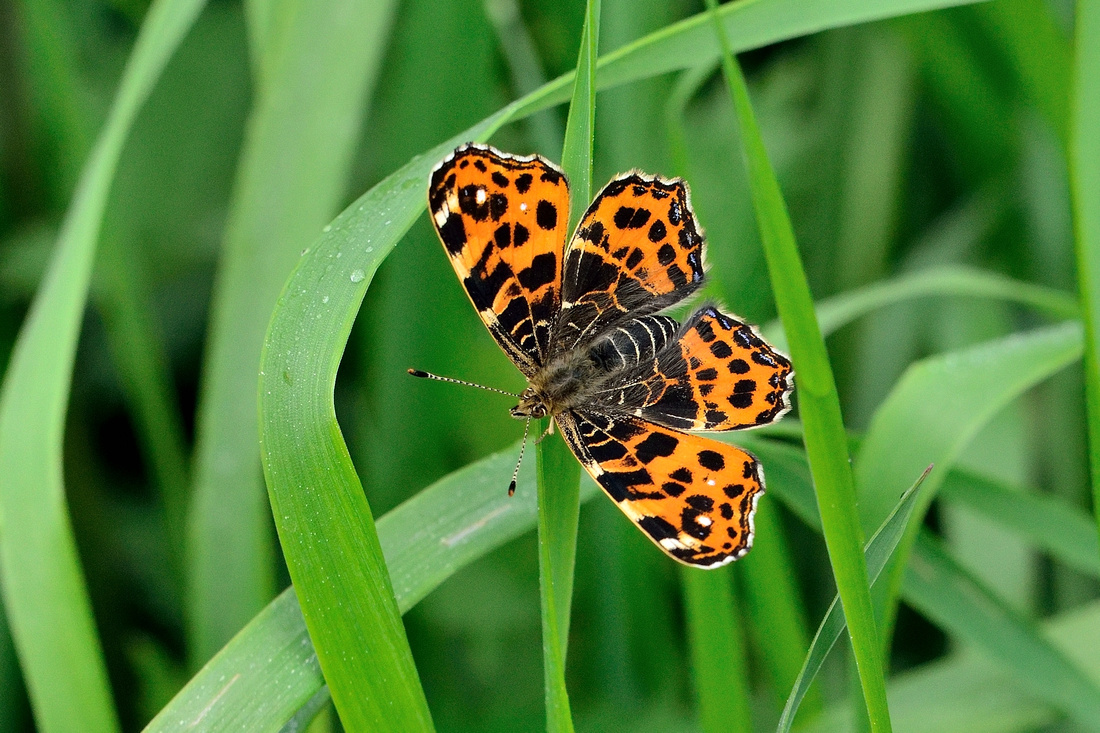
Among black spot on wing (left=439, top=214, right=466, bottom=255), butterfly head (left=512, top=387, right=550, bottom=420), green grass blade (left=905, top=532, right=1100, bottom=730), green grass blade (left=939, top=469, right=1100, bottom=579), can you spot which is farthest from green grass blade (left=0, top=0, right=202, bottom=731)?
green grass blade (left=939, top=469, right=1100, bottom=579)

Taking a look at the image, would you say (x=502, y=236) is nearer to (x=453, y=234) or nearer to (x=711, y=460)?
(x=453, y=234)

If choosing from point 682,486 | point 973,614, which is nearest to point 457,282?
point 682,486

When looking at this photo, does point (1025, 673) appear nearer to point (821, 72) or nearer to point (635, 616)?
point (635, 616)

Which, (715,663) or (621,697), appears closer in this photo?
(715,663)

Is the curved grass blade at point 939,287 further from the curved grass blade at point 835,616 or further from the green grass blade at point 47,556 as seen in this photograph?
the green grass blade at point 47,556

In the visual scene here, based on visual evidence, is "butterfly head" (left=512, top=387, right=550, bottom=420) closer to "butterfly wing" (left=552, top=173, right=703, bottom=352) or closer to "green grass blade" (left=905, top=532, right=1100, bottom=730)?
"butterfly wing" (left=552, top=173, right=703, bottom=352)

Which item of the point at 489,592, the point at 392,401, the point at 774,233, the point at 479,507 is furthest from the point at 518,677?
the point at 774,233

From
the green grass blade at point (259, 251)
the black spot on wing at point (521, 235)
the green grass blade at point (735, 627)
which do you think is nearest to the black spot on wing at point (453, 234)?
the black spot on wing at point (521, 235)
